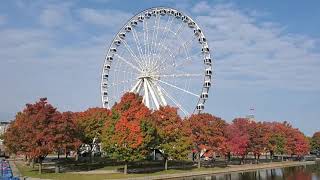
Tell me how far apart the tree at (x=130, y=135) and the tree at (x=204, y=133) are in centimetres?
1269

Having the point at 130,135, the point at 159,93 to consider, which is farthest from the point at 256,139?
the point at 130,135

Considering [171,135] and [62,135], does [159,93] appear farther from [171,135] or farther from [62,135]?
[62,135]

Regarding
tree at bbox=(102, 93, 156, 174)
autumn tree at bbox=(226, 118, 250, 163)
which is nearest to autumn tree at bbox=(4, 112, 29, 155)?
tree at bbox=(102, 93, 156, 174)

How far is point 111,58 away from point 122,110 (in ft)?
61.3

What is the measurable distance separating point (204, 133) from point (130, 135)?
69.1 feet

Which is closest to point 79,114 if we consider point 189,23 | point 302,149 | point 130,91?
point 130,91

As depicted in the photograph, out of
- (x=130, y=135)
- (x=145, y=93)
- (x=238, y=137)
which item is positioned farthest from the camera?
(x=238, y=137)

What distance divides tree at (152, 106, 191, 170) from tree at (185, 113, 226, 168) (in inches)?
207

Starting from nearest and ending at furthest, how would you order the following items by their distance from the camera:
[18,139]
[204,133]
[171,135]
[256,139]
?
[18,139] → [171,135] → [204,133] → [256,139]

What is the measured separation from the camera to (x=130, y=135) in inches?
2606

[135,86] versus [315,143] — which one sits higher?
[135,86]

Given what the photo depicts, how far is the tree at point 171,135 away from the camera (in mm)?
74812

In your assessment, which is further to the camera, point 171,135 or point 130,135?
point 171,135

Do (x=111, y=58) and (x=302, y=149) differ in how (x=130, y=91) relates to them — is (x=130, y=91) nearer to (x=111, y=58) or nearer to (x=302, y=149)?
(x=111, y=58)
